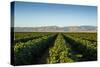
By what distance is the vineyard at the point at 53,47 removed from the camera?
10.2 feet

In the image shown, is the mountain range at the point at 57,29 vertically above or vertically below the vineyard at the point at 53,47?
above

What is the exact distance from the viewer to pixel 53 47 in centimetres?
333

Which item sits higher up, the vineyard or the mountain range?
the mountain range

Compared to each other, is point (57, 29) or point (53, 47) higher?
point (57, 29)

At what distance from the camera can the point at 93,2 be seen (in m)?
3.65

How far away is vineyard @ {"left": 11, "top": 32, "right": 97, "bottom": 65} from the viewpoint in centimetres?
311

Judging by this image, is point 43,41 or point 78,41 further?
point 78,41
